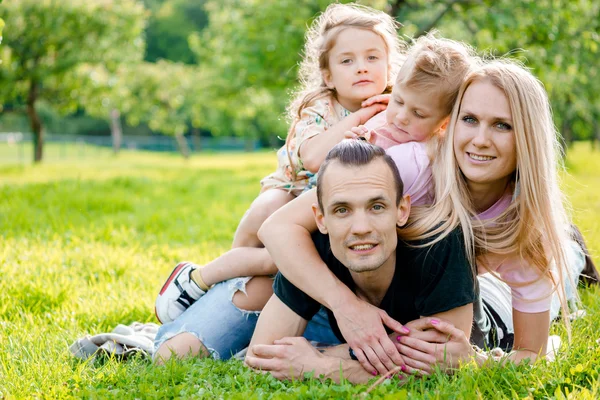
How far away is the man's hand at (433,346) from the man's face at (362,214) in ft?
1.38

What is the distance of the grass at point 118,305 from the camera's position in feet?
10.2

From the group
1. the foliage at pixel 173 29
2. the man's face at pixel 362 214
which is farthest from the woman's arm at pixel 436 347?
the foliage at pixel 173 29

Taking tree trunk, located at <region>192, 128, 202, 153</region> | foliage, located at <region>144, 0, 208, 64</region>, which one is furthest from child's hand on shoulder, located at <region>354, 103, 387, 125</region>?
foliage, located at <region>144, 0, 208, 64</region>

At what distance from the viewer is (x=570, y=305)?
4.61 meters

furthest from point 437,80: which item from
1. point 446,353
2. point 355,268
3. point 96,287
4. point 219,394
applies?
point 96,287

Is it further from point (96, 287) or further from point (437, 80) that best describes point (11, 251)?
point (437, 80)

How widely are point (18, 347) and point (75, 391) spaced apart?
85 cm

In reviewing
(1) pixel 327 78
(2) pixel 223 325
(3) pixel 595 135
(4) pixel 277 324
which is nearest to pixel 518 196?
(4) pixel 277 324

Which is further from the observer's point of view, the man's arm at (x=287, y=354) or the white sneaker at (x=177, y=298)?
the white sneaker at (x=177, y=298)

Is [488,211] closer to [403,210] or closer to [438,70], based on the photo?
[403,210]

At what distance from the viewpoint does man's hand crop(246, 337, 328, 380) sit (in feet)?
10.8

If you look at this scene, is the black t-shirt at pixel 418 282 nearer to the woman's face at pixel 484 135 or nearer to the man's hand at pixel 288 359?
the man's hand at pixel 288 359

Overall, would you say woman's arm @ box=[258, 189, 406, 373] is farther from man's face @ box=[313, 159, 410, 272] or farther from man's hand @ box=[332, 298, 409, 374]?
man's face @ box=[313, 159, 410, 272]

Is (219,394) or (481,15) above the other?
(481,15)
